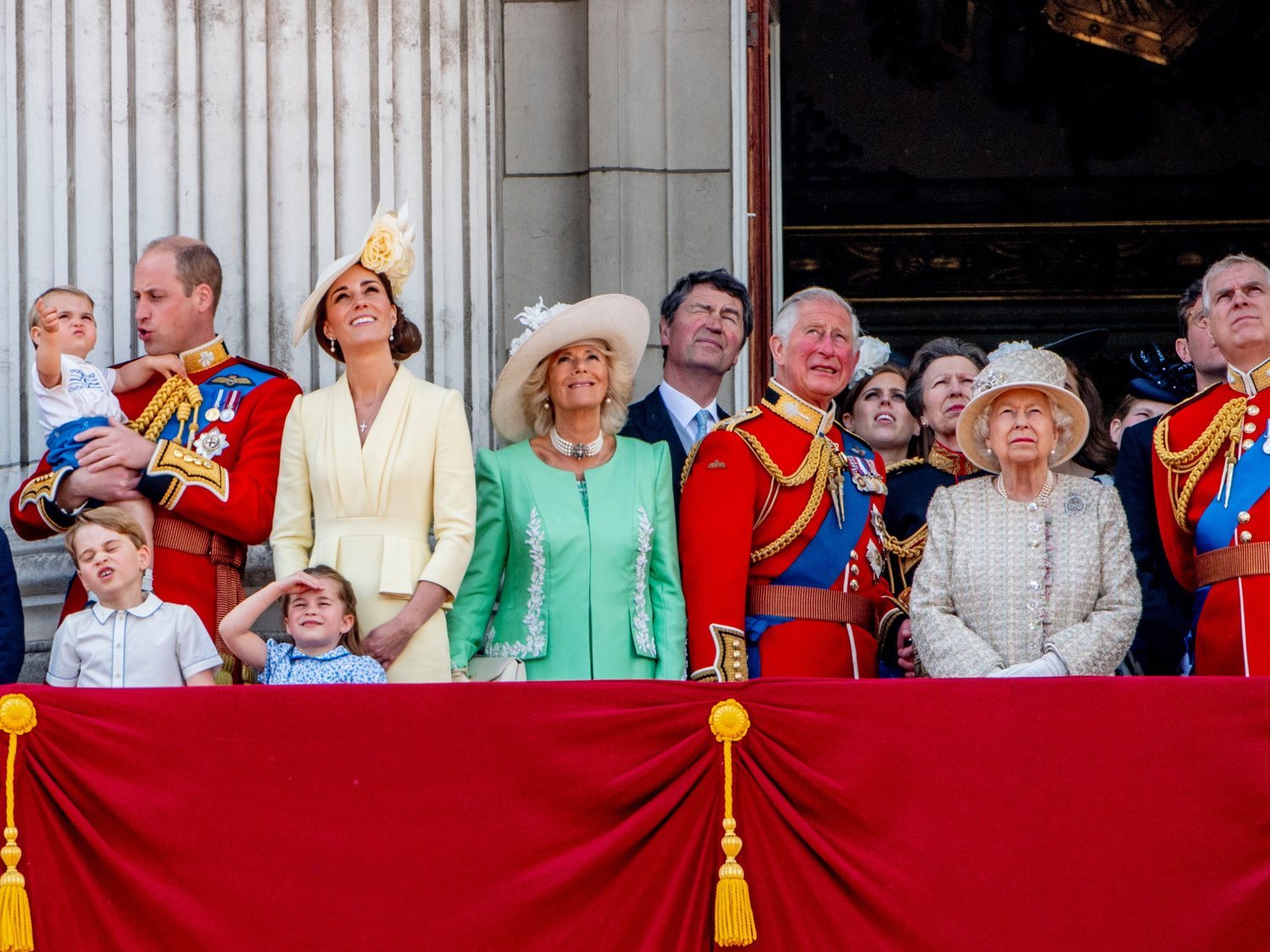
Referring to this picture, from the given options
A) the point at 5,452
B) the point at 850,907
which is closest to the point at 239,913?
the point at 850,907

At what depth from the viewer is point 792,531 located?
5680mm

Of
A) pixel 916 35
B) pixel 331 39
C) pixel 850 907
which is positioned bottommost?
pixel 850 907

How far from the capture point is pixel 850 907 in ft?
15.9

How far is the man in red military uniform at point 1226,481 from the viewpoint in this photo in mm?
A: 5453

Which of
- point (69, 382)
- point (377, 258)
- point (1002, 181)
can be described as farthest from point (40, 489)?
point (1002, 181)

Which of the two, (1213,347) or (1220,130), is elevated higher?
(1220,130)

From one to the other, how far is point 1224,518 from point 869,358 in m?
1.68

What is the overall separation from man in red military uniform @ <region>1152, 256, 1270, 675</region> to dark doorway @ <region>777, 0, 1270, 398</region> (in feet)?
16.6

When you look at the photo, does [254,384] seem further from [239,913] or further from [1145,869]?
[1145,869]

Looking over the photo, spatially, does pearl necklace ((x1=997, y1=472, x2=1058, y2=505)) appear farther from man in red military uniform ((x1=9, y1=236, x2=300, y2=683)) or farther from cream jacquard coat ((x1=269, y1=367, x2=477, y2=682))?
man in red military uniform ((x1=9, y1=236, x2=300, y2=683))

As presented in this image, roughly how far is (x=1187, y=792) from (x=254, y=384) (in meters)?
2.52

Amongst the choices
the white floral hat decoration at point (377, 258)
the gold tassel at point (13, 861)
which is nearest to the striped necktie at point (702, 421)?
the white floral hat decoration at point (377, 258)

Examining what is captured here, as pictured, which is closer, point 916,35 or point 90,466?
point 90,466

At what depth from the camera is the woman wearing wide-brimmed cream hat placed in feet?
17.6
